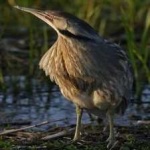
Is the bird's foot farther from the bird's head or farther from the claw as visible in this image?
the bird's head

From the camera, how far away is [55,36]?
11.6 meters

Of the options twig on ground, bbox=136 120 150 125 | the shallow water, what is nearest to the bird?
twig on ground, bbox=136 120 150 125

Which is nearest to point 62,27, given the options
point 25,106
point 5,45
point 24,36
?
point 25,106

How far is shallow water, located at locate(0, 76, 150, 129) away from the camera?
8227 mm

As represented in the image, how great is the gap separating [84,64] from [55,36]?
5.15 metres

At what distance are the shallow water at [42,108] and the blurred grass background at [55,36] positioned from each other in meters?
0.19

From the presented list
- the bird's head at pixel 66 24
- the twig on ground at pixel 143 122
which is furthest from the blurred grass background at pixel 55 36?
the bird's head at pixel 66 24

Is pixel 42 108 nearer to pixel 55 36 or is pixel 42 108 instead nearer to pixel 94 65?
pixel 94 65

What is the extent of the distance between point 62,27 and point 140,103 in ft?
9.13

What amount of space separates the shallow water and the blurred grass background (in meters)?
0.19

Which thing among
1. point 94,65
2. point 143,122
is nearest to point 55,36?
point 143,122

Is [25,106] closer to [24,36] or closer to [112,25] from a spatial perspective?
[24,36]

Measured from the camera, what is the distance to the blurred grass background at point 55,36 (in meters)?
9.38

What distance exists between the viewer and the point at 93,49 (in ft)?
21.5
